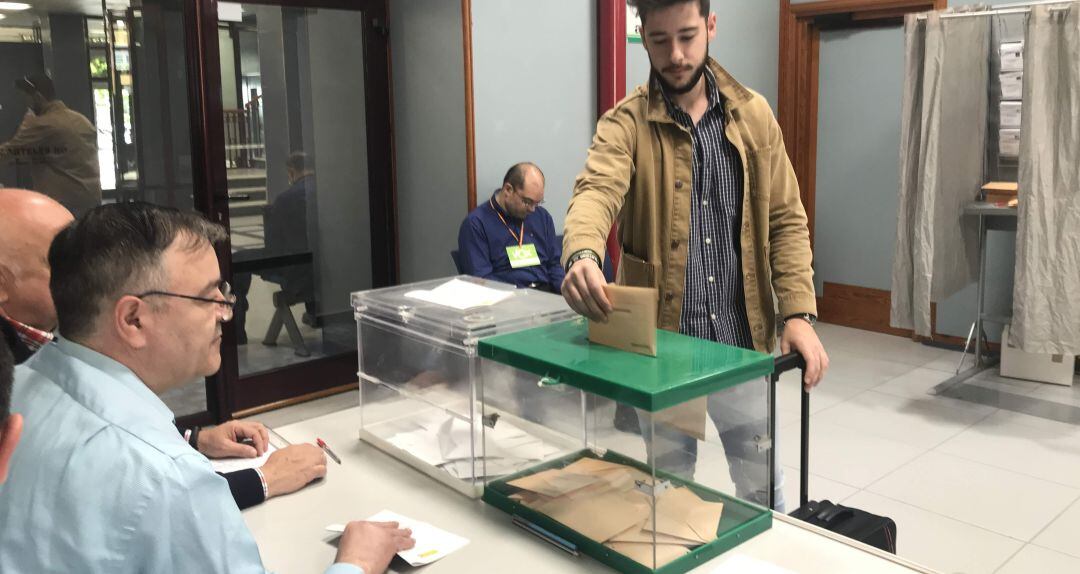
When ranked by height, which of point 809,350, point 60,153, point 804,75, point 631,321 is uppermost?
point 804,75

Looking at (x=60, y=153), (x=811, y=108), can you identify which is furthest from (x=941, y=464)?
(x=60, y=153)

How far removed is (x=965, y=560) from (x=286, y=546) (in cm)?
226

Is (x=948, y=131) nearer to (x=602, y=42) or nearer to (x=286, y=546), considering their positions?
(x=602, y=42)

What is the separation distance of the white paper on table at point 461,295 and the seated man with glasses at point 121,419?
65 cm

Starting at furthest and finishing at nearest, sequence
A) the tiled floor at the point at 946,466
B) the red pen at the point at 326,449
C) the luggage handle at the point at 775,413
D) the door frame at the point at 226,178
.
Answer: the door frame at the point at 226,178, the tiled floor at the point at 946,466, the red pen at the point at 326,449, the luggage handle at the point at 775,413

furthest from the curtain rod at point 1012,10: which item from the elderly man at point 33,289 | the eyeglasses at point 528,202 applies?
the elderly man at point 33,289

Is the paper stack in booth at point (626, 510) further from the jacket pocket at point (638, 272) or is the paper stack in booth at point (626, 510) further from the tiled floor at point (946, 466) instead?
the tiled floor at point (946, 466)

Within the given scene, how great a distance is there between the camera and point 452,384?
5.79 feet

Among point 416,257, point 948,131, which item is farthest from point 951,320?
point 416,257

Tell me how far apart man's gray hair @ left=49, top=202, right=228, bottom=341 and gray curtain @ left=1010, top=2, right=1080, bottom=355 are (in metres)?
3.93

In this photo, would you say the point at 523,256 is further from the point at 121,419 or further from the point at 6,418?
the point at 6,418

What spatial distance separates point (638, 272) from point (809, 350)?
1.45 feet

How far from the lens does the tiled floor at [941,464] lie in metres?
2.94

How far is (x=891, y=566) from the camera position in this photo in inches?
53.1
